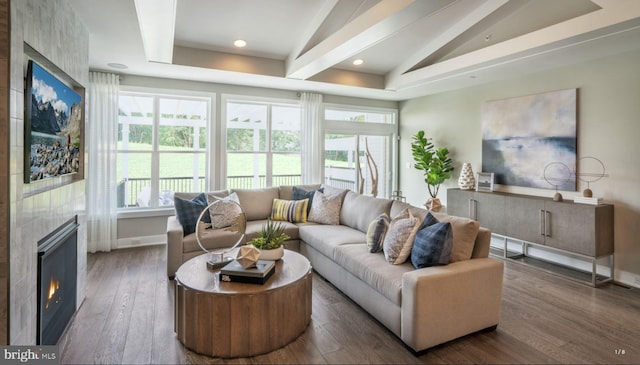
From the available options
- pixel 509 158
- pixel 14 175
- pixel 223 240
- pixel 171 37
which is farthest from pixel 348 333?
pixel 509 158

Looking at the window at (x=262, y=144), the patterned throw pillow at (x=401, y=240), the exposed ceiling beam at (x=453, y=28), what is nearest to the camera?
the patterned throw pillow at (x=401, y=240)

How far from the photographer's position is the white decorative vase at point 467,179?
515 centimetres

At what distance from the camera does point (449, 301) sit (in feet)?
7.59

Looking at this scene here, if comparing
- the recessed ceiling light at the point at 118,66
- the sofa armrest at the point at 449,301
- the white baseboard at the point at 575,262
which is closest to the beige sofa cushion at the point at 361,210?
the sofa armrest at the point at 449,301

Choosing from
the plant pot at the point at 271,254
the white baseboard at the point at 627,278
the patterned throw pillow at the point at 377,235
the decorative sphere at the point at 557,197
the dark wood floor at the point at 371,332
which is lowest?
the dark wood floor at the point at 371,332

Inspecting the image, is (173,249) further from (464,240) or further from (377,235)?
(464,240)

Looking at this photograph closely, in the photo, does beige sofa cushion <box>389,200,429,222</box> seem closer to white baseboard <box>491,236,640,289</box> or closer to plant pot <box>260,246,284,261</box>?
plant pot <box>260,246,284,261</box>

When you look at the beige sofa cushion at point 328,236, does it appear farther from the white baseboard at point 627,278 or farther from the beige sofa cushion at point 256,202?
the white baseboard at point 627,278

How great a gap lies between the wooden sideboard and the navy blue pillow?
2245 millimetres

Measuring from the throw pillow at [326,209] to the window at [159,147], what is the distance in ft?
7.07

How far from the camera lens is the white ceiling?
2902mm

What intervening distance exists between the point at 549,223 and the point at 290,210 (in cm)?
331

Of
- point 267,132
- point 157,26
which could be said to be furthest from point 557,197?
point 157,26

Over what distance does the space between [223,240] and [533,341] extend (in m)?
3.17
